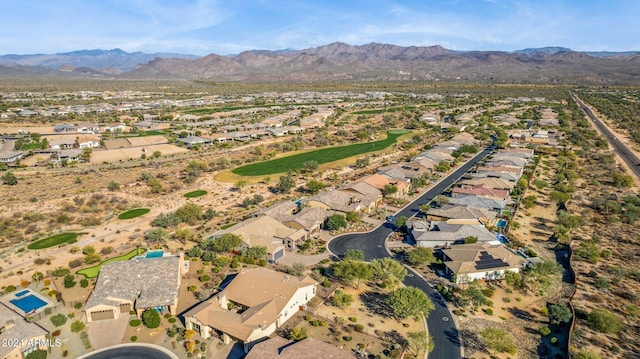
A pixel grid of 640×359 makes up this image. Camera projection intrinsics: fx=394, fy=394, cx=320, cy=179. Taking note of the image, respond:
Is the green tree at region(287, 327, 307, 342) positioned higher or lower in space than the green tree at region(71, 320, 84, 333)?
higher

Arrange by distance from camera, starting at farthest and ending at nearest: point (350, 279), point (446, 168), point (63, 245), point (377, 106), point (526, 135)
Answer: point (377, 106) → point (526, 135) → point (446, 168) → point (63, 245) → point (350, 279)

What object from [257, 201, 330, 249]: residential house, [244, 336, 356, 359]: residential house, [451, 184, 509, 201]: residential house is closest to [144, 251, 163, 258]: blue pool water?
[257, 201, 330, 249]: residential house

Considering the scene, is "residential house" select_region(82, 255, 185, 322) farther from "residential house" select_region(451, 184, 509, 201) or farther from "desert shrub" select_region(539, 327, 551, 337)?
"residential house" select_region(451, 184, 509, 201)

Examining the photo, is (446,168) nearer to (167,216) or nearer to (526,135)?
(526,135)

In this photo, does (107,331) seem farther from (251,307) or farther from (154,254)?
(251,307)

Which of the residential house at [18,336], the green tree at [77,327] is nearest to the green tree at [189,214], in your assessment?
the green tree at [77,327]

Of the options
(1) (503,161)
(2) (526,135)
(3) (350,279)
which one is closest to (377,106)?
(2) (526,135)
